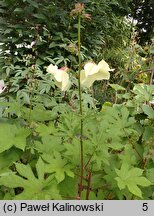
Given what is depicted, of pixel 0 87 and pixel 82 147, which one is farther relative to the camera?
pixel 0 87

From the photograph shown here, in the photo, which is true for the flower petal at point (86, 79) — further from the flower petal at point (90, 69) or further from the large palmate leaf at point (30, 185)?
the large palmate leaf at point (30, 185)

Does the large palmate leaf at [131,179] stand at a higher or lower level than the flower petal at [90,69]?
lower

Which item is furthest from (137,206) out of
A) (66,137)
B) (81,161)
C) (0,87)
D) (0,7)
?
(0,7)

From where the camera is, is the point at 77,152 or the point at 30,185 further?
the point at 77,152

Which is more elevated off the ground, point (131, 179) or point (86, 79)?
point (86, 79)

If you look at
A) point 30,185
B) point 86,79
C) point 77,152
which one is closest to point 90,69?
point 86,79

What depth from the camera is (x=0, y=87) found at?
5.17ft

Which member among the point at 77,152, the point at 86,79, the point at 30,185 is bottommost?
the point at 30,185

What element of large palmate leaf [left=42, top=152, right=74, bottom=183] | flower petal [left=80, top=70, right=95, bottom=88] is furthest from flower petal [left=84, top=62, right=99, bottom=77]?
large palmate leaf [left=42, top=152, right=74, bottom=183]

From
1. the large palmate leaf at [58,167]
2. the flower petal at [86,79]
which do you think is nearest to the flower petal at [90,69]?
the flower petal at [86,79]

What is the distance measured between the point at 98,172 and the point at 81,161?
0.61 ft

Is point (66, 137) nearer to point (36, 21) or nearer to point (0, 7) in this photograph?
point (36, 21)

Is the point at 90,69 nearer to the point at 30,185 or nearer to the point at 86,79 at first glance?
the point at 86,79

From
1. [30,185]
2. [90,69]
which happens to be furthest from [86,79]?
[30,185]
